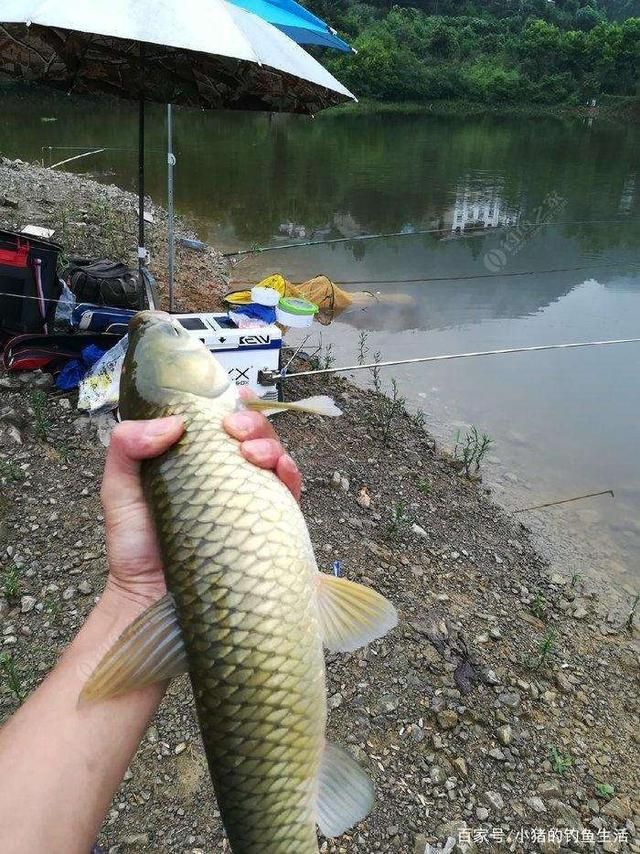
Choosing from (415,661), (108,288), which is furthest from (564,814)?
(108,288)

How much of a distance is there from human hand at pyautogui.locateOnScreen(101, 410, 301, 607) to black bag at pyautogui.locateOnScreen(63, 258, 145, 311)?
178 inches

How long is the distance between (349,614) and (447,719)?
1.68 m

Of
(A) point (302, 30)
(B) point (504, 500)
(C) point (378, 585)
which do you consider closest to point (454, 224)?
(A) point (302, 30)

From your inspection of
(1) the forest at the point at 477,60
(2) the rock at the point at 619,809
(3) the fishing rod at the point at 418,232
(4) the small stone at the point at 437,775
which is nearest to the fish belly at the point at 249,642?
(4) the small stone at the point at 437,775

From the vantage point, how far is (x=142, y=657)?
1435 millimetres

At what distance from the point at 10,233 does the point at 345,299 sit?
4646mm

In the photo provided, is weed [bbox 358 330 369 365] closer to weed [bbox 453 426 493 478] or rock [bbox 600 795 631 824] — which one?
weed [bbox 453 426 493 478]

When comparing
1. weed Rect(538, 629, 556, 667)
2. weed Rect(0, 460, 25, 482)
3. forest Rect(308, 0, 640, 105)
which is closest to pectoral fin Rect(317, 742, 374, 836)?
weed Rect(538, 629, 556, 667)

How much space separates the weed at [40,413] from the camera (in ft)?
14.8

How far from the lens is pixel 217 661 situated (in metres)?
1.42

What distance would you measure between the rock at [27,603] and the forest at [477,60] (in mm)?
57911

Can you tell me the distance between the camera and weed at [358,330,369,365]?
7.46 metres

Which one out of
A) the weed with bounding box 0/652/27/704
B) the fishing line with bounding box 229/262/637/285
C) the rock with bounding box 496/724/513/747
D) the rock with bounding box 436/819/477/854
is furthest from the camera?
the fishing line with bounding box 229/262/637/285

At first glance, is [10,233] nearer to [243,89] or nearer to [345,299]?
[243,89]
